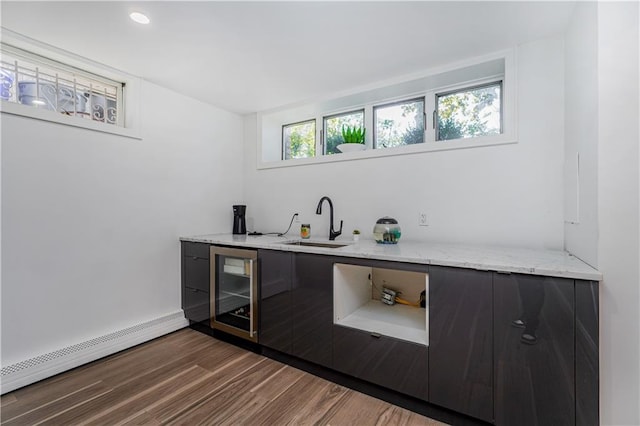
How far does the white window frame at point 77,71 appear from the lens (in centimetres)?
182

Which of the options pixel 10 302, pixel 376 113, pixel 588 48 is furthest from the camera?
pixel 376 113

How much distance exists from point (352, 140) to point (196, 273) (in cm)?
195

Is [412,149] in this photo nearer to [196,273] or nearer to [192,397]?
[196,273]

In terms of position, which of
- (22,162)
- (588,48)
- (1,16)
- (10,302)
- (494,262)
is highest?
(1,16)

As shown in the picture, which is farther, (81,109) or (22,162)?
(81,109)

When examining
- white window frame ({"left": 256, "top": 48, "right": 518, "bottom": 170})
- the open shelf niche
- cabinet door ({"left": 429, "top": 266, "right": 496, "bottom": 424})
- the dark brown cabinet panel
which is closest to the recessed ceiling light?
white window frame ({"left": 256, "top": 48, "right": 518, "bottom": 170})

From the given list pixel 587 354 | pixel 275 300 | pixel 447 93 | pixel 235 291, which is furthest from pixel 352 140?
pixel 587 354

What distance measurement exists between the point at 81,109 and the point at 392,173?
2.56 m

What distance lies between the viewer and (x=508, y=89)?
196cm

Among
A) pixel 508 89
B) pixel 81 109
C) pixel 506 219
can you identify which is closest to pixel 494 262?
pixel 506 219

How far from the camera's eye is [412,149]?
2.29m

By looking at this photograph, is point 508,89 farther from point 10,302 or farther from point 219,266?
point 10,302

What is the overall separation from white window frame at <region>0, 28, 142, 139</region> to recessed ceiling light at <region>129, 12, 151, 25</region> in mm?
796

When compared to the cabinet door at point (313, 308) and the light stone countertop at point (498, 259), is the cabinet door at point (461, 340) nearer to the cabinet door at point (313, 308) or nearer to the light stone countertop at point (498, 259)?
the light stone countertop at point (498, 259)
